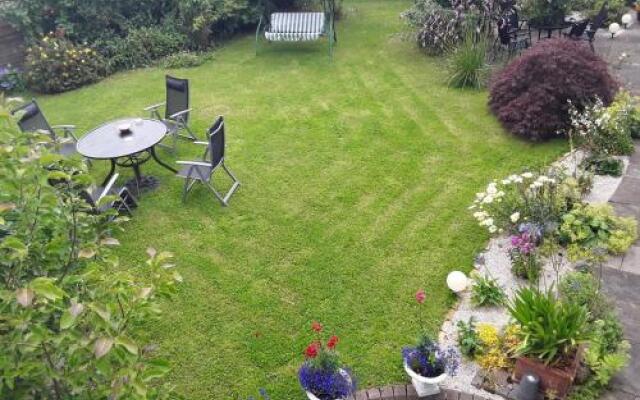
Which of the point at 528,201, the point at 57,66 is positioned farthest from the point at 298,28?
the point at 528,201

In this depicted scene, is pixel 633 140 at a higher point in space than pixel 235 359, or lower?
higher

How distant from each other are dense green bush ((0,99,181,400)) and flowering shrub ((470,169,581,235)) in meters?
3.83

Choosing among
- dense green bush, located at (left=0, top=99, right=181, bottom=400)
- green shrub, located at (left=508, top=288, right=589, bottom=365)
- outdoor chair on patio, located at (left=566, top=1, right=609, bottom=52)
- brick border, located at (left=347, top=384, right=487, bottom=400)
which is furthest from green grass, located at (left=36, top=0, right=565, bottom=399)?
outdoor chair on patio, located at (left=566, top=1, right=609, bottom=52)

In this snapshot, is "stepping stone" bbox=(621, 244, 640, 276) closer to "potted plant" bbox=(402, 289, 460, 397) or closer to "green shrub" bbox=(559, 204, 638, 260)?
"green shrub" bbox=(559, 204, 638, 260)

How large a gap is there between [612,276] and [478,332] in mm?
1472

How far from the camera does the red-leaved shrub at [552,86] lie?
695 centimetres

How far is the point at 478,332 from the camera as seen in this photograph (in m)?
4.31

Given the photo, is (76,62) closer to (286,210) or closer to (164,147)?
(164,147)

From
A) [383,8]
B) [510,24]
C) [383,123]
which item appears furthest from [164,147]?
[383,8]

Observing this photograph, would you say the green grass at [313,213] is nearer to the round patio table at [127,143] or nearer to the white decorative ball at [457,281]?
the white decorative ball at [457,281]

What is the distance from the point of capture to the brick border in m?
3.93

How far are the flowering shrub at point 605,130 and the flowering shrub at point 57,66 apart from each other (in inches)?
336

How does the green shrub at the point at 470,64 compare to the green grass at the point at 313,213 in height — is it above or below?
above

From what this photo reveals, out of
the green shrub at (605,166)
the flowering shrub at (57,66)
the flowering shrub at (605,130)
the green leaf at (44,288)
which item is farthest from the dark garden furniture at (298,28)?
the green leaf at (44,288)
